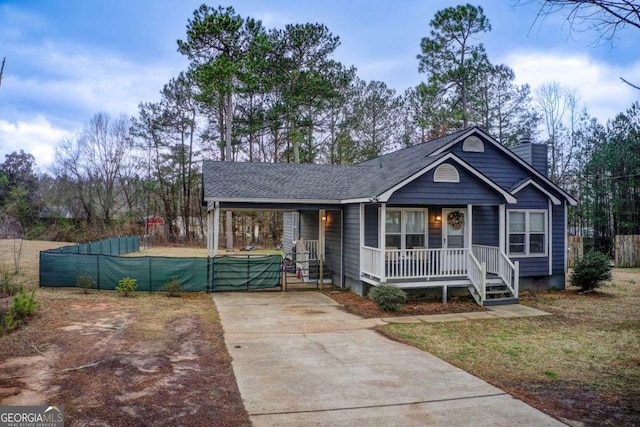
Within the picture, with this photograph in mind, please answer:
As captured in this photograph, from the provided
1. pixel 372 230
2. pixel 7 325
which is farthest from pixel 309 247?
pixel 7 325

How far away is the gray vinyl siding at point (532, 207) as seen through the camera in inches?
545

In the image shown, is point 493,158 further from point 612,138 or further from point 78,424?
point 612,138

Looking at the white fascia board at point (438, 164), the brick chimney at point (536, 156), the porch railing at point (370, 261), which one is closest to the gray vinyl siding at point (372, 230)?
the porch railing at point (370, 261)

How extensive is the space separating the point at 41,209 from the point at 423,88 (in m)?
31.8

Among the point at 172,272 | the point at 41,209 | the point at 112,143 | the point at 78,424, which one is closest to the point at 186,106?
the point at 112,143

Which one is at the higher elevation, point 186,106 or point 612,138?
point 186,106

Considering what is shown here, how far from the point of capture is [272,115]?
90.2ft

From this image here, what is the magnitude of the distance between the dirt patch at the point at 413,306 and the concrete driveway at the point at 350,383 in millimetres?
1328

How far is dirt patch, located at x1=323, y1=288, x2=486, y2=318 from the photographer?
35.3ft

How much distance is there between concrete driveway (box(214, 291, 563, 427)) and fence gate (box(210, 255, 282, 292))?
431 centimetres

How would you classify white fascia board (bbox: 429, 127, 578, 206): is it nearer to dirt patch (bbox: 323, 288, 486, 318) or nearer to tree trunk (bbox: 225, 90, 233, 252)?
dirt patch (bbox: 323, 288, 486, 318)

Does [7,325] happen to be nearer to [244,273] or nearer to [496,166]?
[244,273]

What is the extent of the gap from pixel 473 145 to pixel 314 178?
5626 mm

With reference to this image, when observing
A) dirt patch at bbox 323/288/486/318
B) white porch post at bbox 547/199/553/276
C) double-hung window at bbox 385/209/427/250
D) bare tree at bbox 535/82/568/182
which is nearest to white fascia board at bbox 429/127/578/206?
white porch post at bbox 547/199/553/276
